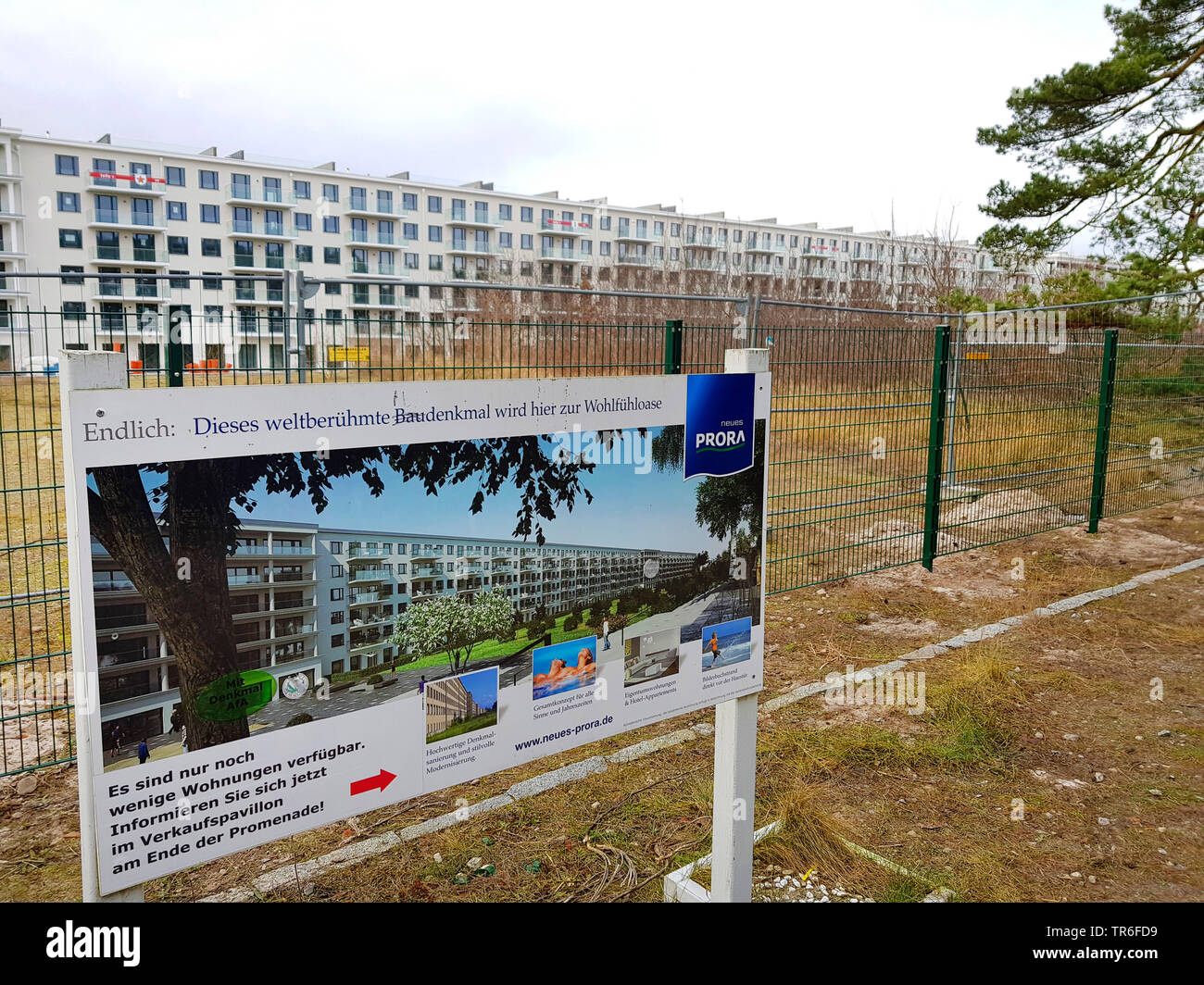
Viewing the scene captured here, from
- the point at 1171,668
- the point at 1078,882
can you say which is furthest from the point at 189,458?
the point at 1171,668

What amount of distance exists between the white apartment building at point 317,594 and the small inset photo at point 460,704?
20 centimetres

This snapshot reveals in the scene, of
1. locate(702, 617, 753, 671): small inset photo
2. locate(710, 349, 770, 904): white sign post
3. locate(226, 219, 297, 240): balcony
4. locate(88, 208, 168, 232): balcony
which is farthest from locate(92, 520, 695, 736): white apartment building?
locate(88, 208, 168, 232): balcony

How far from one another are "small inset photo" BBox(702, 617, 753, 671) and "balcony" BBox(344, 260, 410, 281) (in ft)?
278

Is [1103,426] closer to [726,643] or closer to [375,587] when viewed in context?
[726,643]

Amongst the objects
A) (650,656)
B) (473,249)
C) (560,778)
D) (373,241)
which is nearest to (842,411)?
(560,778)

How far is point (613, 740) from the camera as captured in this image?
198 inches

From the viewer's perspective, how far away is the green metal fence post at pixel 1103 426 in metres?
9.71

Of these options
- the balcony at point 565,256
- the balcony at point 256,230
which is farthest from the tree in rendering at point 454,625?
the balcony at point 565,256

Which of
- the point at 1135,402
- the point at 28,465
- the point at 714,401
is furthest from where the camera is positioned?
the point at 28,465

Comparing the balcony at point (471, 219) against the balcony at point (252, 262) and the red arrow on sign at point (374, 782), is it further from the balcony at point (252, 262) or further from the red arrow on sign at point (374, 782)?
the red arrow on sign at point (374, 782)

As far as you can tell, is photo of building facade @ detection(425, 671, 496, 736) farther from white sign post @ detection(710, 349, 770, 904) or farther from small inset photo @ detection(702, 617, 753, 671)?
white sign post @ detection(710, 349, 770, 904)

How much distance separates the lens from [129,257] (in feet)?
237
